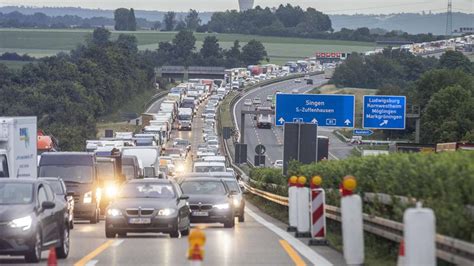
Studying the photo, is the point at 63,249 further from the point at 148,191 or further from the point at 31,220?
the point at 148,191

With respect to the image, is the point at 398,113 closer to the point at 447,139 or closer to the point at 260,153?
the point at 260,153

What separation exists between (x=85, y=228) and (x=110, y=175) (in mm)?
10773

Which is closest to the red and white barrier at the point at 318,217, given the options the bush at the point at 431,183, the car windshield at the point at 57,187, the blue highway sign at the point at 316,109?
the bush at the point at 431,183

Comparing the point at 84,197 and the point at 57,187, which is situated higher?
the point at 57,187

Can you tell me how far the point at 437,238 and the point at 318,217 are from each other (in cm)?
908

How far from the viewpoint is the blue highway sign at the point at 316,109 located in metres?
62.2

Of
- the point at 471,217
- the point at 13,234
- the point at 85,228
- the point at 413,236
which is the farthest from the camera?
the point at 85,228

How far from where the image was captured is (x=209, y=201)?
3706cm

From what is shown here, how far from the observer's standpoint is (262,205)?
52656 millimetres

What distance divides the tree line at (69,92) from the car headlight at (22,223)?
3585 inches

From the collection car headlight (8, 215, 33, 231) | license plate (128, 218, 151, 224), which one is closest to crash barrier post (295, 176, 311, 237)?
license plate (128, 218, 151, 224)

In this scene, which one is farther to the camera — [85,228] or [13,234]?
[85,228]

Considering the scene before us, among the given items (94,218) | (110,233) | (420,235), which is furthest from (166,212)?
(420,235)

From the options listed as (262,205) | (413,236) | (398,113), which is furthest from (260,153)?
(413,236)
